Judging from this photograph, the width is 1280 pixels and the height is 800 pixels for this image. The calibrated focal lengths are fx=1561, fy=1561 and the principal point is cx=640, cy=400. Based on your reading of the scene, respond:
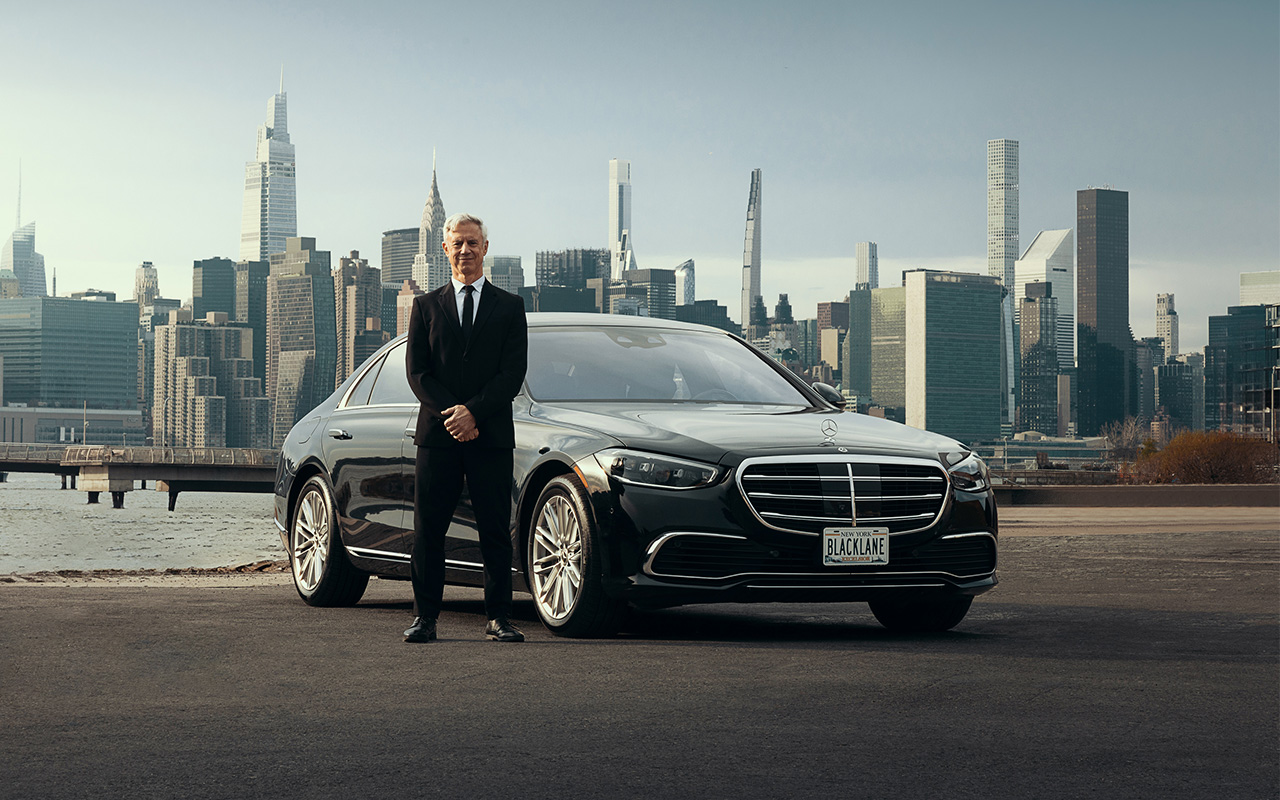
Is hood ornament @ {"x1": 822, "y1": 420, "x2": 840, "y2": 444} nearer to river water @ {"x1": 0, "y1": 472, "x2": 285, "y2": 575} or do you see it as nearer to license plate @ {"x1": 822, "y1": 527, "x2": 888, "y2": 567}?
license plate @ {"x1": 822, "y1": 527, "x2": 888, "y2": 567}

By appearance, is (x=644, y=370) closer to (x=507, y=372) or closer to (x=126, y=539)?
(x=507, y=372)

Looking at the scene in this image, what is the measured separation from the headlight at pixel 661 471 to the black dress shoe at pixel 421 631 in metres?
1.15

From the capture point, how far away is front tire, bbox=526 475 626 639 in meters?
7.43

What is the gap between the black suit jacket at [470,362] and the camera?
7.62 meters

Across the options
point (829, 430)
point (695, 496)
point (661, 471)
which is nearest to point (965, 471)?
point (829, 430)

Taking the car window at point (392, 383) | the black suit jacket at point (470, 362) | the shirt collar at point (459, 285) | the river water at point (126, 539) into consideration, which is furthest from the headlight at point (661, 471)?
the river water at point (126, 539)

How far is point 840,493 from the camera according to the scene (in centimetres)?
748

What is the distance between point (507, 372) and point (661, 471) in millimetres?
924

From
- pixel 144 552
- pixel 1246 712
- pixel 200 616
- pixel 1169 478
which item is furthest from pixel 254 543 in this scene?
pixel 1169 478

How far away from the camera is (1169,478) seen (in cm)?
7344

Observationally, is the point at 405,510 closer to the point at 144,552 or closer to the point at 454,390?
the point at 454,390

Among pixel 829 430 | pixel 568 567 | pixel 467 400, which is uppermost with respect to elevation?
pixel 467 400

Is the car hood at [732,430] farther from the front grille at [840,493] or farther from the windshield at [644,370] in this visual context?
the windshield at [644,370]

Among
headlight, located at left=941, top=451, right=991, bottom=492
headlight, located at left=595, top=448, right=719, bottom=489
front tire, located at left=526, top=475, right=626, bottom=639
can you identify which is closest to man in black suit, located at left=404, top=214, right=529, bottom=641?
front tire, located at left=526, top=475, right=626, bottom=639
